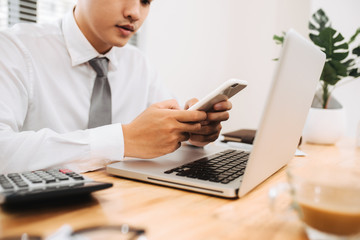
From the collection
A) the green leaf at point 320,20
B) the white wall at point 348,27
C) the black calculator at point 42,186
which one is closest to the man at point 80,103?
the black calculator at point 42,186

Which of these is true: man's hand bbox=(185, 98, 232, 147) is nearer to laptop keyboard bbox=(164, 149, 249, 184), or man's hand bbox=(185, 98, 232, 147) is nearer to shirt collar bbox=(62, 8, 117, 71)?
laptop keyboard bbox=(164, 149, 249, 184)

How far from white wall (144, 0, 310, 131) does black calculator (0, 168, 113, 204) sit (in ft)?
5.52

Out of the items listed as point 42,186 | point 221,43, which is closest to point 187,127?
point 42,186

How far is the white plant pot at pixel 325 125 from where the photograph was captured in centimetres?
140

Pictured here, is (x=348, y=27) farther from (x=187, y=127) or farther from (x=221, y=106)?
(x=187, y=127)

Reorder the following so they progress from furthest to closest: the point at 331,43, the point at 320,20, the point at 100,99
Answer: the point at 320,20
the point at 331,43
the point at 100,99

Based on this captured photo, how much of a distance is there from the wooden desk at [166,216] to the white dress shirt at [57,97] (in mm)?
201

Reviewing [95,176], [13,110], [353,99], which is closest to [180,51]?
[353,99]

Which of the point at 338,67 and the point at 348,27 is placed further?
the point at 348,27

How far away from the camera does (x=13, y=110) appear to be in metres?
0.94

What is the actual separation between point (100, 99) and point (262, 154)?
2.24ft

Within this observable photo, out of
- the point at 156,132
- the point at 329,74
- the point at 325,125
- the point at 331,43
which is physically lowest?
Answer: the point at 325,125

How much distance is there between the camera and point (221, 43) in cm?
281

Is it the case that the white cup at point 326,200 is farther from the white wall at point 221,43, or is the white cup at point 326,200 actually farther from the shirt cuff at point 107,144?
the white wall at point 221,43
